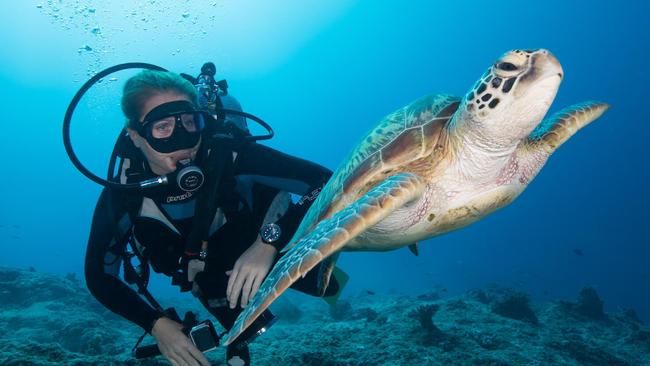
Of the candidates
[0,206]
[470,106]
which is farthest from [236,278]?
[0,206]

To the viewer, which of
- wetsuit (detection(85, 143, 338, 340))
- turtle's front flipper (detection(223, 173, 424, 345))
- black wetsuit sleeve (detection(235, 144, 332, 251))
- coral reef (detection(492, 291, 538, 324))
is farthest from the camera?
coral reef (detection(492, 291, 538, 324))

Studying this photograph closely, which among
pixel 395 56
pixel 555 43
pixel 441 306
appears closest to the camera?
pixel 441 306

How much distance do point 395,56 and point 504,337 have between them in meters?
104

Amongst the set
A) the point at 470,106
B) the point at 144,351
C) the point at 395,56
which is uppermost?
the point at 395,56

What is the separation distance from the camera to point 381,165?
2490mm

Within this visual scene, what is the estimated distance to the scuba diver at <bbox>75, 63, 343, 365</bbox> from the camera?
241 centimetres

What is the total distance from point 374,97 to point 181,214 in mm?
109095

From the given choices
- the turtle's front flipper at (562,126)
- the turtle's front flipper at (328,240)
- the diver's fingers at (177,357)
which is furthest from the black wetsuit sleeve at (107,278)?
the turtle's front flipper at (562,126)

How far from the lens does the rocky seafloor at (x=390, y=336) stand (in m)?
3.64

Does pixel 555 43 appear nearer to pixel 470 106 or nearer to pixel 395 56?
pixel 395 56

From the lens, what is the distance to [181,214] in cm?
266

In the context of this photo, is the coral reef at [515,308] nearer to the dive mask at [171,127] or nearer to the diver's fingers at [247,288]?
the diver's fingers at [247,288]

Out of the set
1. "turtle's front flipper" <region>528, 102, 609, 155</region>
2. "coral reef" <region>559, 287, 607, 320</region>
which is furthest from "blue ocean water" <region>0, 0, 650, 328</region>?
"turtle's front flipper" <region>528, 102, 609, 155</region>

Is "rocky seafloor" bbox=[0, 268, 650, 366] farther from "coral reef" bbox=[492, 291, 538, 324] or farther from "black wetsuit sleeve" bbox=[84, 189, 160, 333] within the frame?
"black wetsuit sleeve" bbox=[84, 189, 160, 333]
